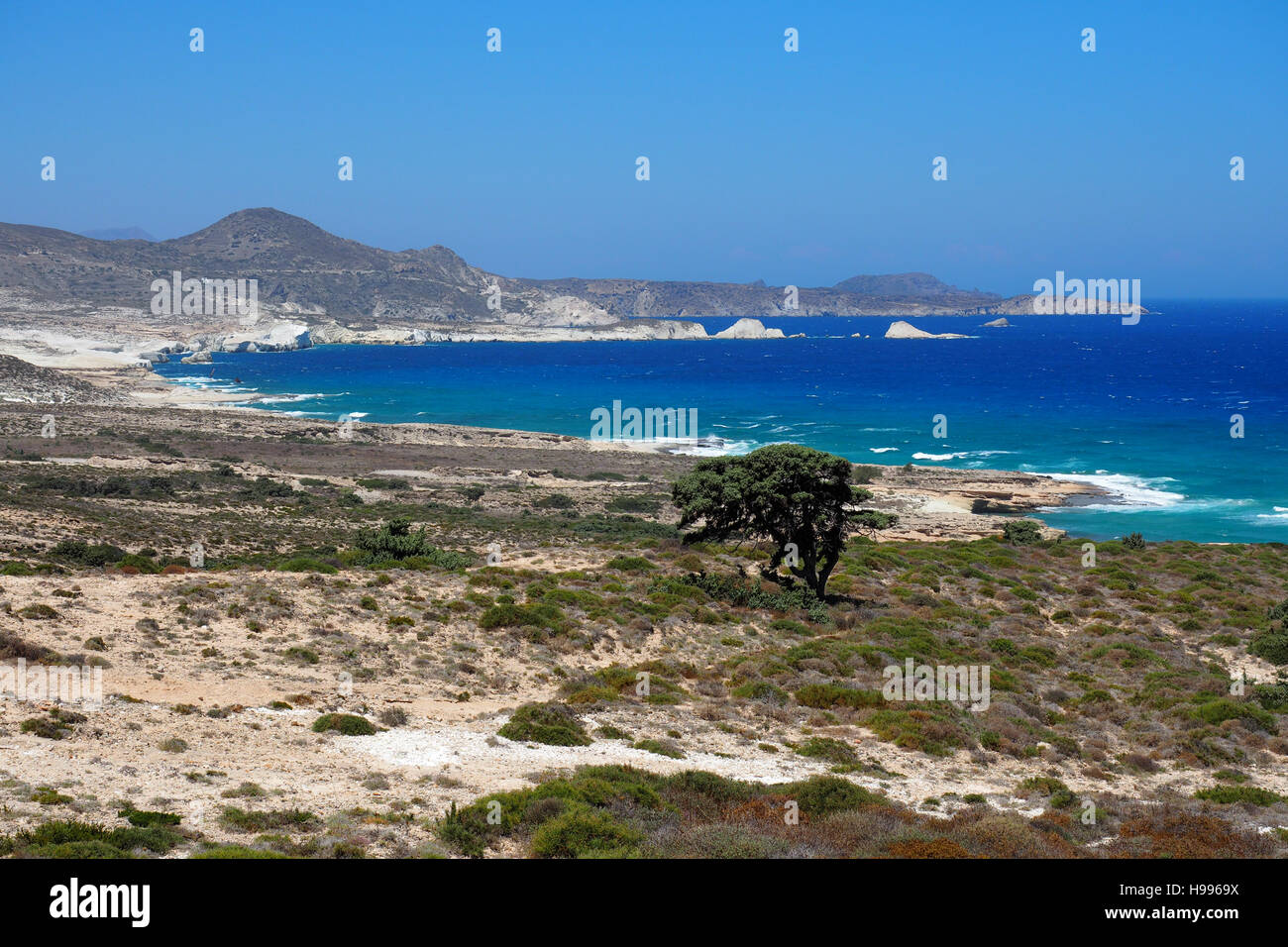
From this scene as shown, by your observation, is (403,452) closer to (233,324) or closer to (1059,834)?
(1059,834)

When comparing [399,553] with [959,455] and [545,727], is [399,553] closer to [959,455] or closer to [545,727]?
[545,727]

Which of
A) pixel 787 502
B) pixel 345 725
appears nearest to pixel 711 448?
pixel 787 502

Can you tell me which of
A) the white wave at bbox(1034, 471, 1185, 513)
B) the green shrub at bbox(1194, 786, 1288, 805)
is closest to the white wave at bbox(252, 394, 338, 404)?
the white wave at bbox(1034, 471, 1185, 513)

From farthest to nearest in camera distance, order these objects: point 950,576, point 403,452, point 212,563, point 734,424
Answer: point 734,424 < point 403,452 < point 950,576 < point 212,563

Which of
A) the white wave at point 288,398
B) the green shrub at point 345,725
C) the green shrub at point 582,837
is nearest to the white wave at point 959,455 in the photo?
the green shrub at point 345,725

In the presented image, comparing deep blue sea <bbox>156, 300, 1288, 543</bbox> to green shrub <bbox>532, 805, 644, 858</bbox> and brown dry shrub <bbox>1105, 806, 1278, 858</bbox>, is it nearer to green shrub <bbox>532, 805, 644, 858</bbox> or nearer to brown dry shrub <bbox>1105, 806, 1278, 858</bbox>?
brown dry shrub <bbox>1105, 806, 1278, 858</bbox>

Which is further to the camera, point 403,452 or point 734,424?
point 734,424

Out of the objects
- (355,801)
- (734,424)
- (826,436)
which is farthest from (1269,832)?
(734,424)
